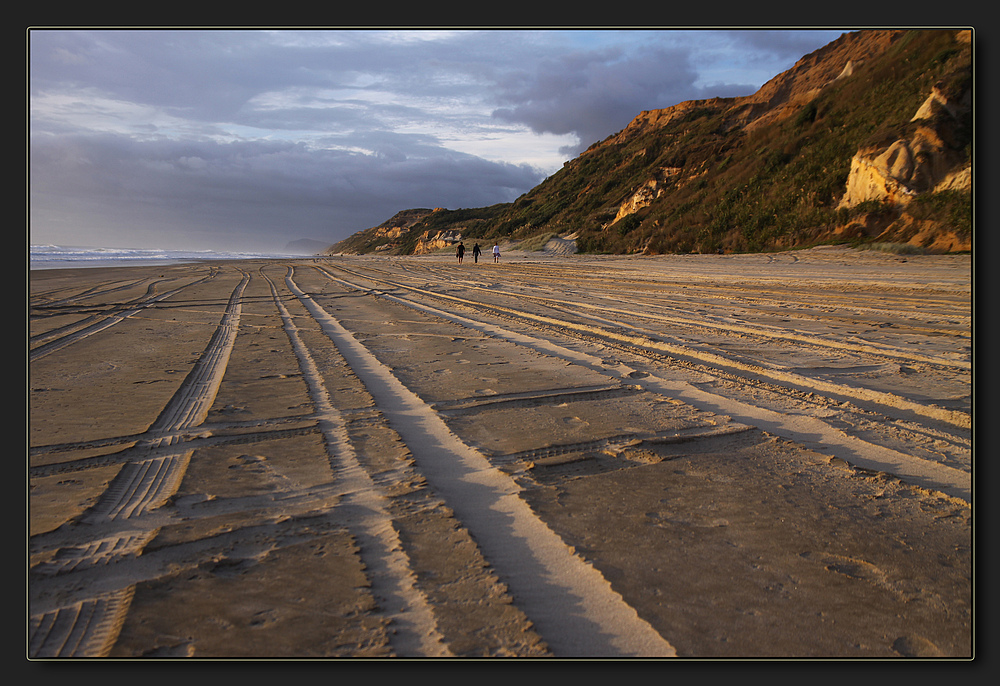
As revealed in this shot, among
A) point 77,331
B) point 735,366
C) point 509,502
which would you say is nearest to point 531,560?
point 509,502

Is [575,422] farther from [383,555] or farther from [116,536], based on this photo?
[116,536]

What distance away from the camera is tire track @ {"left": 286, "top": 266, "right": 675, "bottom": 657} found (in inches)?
55.4

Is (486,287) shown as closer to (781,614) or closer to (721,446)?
(721,446)

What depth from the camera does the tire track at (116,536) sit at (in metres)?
1.46

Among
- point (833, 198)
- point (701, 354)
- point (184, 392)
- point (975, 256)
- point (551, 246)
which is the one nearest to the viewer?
point (975, 256)

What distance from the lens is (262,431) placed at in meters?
2.97

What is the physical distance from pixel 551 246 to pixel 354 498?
3437 centimetres

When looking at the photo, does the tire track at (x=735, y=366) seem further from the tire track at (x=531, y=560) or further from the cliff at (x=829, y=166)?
the tire track at (x=531, y=560)

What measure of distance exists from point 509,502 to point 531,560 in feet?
1.34

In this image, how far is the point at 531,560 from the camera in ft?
5.68

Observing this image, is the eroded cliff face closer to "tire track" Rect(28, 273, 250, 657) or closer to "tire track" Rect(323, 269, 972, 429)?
"tire track" Rect(323, 269, 972, 429)

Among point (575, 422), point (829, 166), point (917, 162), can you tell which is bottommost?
point (575, 422)

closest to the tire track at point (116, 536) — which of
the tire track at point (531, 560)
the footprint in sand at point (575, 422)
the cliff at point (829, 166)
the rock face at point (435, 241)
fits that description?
the tire track at point (531, 560)

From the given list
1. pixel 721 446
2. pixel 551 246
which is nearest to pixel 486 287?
pixel 721 446
